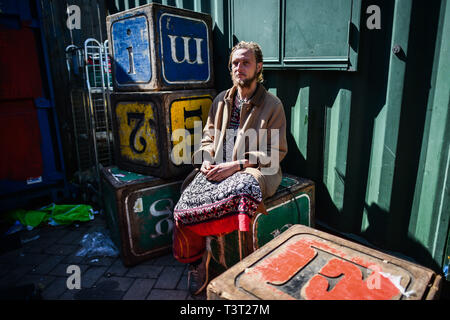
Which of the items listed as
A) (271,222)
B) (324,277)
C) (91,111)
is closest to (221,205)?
(271,222)

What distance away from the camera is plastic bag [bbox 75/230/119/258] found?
9.68 ft

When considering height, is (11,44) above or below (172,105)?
above

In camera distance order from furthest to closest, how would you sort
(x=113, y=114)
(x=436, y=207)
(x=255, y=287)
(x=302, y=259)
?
(x=113, y=114) → (x=436, y=207) → (x=302, y=259) → (x=255, y=287)

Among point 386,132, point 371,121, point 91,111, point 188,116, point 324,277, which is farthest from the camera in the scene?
point 91,111

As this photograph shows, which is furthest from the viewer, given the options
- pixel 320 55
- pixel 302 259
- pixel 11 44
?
pixel 11 44

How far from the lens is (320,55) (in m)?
2.34

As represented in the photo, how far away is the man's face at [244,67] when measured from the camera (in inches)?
88.3

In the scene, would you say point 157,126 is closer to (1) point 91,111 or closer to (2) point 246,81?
(2) point 246,81

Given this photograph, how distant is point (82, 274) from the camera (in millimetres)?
2633

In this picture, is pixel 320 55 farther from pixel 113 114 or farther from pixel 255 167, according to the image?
pixel 113 114

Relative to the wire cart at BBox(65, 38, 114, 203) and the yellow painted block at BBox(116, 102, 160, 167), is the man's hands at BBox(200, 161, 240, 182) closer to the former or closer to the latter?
the yellow painted block at BBox(116, 102, 160, 167)

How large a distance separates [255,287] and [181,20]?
95.4 inches

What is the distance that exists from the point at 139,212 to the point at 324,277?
6.00 ft
